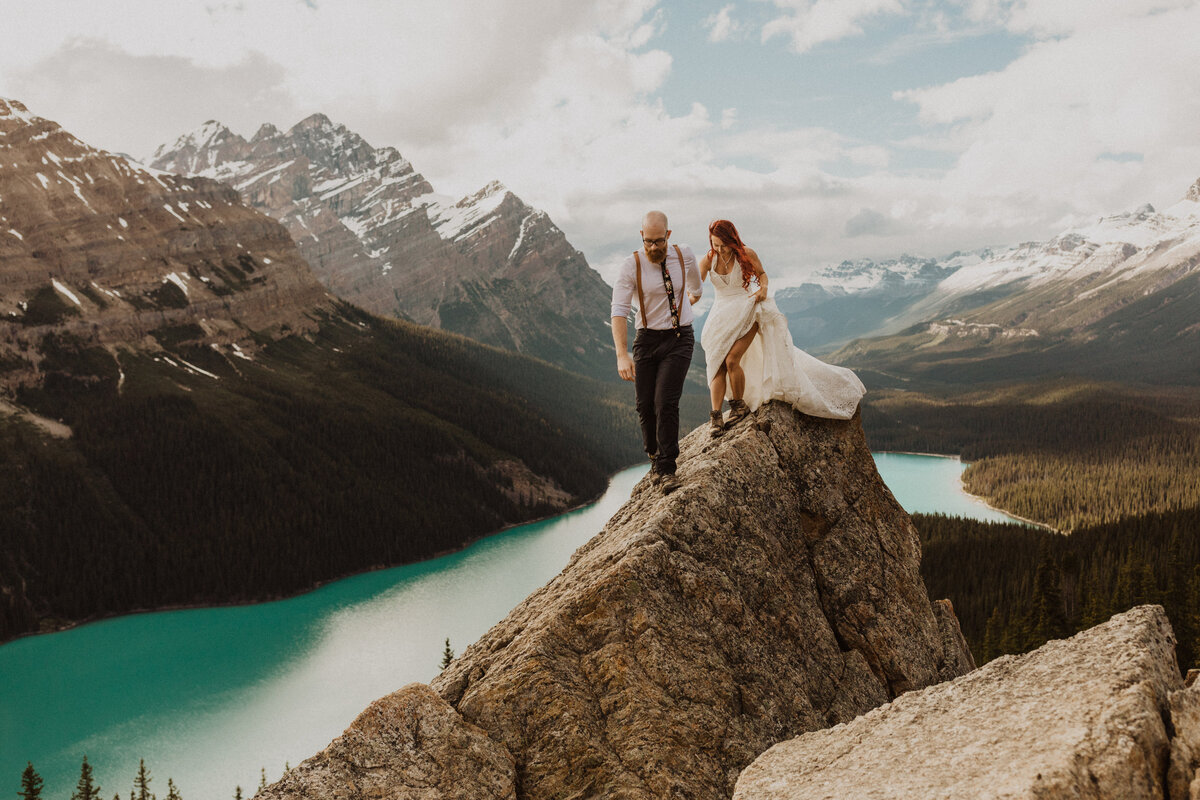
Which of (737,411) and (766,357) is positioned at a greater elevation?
(766,357)

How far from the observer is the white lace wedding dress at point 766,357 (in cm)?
1156

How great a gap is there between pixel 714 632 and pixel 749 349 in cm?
475

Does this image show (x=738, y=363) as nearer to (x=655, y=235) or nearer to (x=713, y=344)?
(x=713, y=344)

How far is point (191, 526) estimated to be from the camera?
14112 cm

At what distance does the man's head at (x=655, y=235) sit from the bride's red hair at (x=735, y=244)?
4.57 feet

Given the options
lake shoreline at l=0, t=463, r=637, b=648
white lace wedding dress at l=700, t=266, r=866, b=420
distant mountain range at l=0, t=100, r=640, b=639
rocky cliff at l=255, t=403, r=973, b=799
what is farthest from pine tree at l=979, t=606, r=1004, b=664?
distant mountain range at l=0, t=100, r=640, b=639

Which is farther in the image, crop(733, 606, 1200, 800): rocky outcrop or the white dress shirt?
the white dress shirt

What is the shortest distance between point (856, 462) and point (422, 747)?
7.95 meters

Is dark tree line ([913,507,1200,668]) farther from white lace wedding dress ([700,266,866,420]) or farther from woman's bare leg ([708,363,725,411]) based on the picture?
A: woman's bare leg ([708,363,725,411])

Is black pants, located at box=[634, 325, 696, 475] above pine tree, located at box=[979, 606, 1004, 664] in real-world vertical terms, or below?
A: above

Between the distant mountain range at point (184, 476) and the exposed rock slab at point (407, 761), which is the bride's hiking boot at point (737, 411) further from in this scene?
the distant mountain range at point (184, 476)

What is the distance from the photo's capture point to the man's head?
10.4 meters

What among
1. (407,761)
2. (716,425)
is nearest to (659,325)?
(716,425)

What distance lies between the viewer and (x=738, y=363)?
12070 mm
